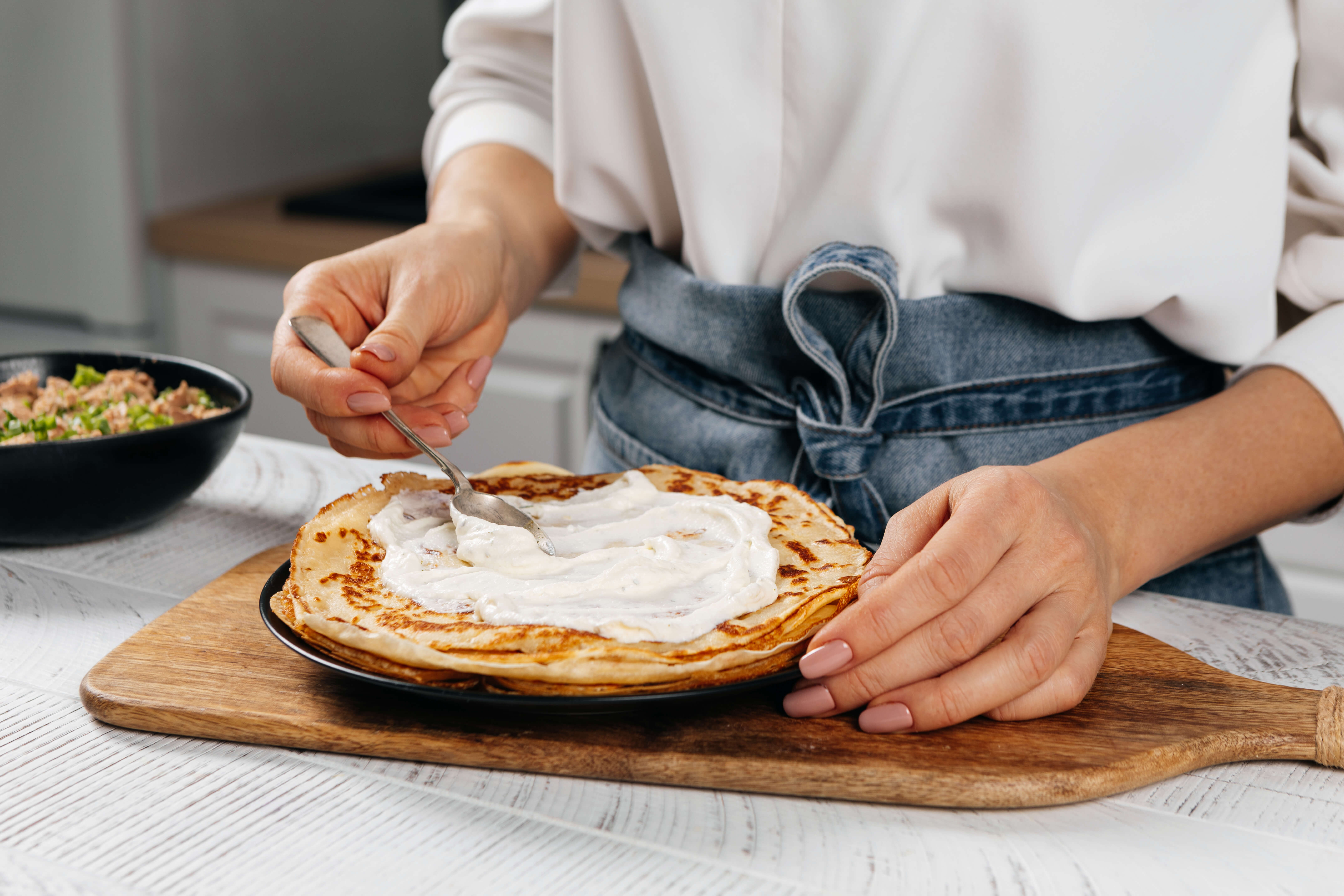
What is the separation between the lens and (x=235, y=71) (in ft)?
8.53

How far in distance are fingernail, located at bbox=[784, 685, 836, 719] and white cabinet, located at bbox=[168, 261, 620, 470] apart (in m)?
1.39

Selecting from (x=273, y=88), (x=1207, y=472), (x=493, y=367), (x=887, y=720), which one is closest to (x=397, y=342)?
(x=887, y=720)

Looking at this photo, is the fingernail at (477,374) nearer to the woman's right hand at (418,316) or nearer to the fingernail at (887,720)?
the woman's right hand at (418,316)

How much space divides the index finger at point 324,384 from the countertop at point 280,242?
1.16m

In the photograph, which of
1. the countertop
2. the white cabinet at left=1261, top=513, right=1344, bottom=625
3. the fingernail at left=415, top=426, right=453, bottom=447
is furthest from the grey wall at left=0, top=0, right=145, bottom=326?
the white cabinet at left=1261, top=513, right=1344, bottom=625

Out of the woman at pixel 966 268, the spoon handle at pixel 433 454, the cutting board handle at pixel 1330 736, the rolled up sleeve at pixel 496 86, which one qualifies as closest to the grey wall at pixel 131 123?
the rolled up sleeve at pixel 496 86

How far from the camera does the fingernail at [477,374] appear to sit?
3.38 feet

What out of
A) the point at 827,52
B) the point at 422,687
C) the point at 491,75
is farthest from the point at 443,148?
the point at 422,687

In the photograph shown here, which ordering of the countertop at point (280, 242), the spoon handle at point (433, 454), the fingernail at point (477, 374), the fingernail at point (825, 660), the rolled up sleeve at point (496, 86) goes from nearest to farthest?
the fingernail at point (825, 660) < the spoon handle at point (433, 454) < the fingernail at point (477, 374) < the rolled up sleeve at point (496, 86) < the countertop at point (280, 242)

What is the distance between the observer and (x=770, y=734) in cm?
69

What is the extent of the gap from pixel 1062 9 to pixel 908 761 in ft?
1.98

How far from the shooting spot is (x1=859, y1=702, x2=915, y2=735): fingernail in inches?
27.1

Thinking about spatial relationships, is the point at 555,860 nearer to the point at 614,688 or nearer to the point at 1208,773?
the point at 614,688

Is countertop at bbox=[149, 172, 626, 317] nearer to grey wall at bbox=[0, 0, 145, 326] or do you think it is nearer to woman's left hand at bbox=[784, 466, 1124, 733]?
grey wall at bbox=[0, 0, 145, 326]
